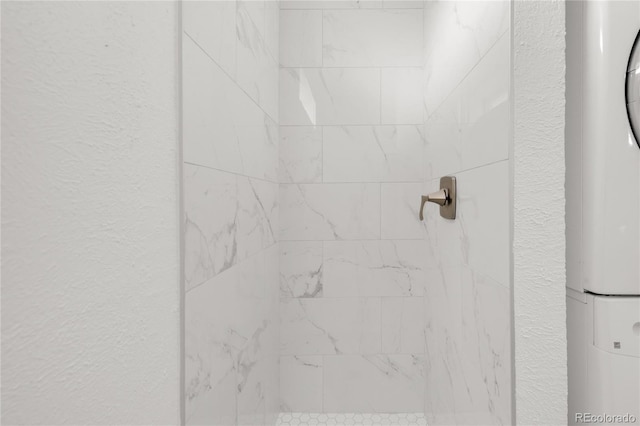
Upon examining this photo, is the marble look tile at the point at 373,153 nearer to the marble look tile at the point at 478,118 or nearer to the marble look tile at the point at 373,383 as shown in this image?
the marble look tile at the point at 478,118

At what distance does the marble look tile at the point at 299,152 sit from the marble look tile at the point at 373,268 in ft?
1.19

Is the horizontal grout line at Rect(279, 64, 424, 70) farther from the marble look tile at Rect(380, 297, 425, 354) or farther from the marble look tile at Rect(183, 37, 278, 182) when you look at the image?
the marble look tile at Rect(380, 297, 425, 354)

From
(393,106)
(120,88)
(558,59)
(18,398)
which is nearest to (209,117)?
(120,88)

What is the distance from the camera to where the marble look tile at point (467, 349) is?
770 millimetres

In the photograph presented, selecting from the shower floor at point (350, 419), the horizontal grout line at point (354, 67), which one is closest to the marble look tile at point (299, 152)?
the horizontal grout line at point (354, 67)

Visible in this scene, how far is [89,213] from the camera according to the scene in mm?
453

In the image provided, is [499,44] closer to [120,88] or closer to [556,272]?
[556,272]

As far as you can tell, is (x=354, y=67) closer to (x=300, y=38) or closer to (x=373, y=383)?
(x=300, y=38)

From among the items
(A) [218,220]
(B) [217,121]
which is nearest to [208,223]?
(A) [218,220]

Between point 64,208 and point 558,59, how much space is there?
870 mm

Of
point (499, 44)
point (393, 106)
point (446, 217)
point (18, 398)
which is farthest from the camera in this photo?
point (393, 106)

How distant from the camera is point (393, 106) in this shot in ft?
5.32

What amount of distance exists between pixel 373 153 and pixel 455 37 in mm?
613

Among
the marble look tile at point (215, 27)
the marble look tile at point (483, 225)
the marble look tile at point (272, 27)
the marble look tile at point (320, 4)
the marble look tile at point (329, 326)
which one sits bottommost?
the marble look tile at point (329, 326)
